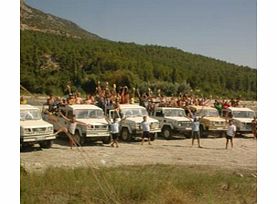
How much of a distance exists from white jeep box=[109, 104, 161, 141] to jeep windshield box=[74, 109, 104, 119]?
10.5 inches

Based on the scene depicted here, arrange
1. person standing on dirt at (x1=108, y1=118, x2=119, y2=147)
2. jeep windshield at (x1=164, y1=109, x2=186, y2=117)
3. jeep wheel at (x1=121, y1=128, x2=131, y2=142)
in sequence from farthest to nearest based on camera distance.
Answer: jeep windshield at (x1=164, y1=109, x2=186, y2=117) → jeep wheel at (x1=121, y1=128, x2=131, y2=142) → person standing on dirt at (x1=108, y1=118, x2=119, y2=147)

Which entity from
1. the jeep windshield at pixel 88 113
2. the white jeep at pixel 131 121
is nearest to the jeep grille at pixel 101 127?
the jeep windshield at pixel 88 113

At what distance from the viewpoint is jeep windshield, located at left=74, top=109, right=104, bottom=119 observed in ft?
29.4

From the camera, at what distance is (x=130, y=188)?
4895 millimetres

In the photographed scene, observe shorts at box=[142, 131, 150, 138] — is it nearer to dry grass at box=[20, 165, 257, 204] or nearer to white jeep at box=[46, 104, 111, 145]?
white jeep at box=[46, 104, 111, 145]

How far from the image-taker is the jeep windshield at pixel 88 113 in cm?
897

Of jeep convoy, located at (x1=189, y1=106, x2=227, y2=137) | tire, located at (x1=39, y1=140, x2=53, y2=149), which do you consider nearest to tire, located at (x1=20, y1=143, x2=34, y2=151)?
tire, located at (x1=39, y1=140, x2=53, y2=149)

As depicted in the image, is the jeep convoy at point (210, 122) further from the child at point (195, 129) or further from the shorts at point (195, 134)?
the shorts at point (195, 134)

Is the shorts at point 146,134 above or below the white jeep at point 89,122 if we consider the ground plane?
below

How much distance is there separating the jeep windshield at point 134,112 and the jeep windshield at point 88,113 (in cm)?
67
